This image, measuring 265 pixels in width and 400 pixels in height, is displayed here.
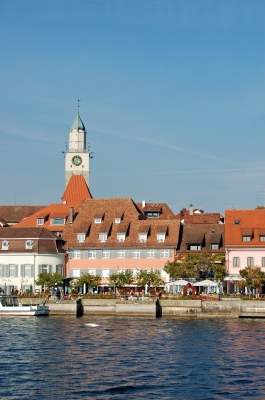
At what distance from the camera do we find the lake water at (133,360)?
4241 cm

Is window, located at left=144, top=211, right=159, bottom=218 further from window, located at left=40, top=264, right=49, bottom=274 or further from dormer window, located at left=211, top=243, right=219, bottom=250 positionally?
window, located at left=40, top=264, right=49, bottom=274

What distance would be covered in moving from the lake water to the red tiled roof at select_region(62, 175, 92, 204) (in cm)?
6917

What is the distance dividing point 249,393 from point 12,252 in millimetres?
61499

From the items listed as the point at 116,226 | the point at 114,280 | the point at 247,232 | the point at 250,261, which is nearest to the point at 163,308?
the point at 114,280

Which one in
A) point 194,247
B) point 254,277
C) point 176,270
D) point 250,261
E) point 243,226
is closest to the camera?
point 254,277

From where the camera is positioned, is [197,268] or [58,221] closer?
[197,268]

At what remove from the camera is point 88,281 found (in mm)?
95188

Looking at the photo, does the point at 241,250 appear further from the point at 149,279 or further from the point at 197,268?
the point at 149,279

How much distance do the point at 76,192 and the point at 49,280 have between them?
51.2m

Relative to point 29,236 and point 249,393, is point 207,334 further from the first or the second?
point 29,236

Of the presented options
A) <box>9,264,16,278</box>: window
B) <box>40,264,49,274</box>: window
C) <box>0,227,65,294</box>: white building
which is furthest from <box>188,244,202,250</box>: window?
<box>9,264,16,278</box>: window

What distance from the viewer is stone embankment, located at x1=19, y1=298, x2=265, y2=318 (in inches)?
3182

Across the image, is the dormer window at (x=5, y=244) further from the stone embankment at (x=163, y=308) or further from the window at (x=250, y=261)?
the window at (x=250, y=261)

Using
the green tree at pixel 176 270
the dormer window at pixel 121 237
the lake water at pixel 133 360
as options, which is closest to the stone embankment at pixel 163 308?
the lake water at pixel 133 360
